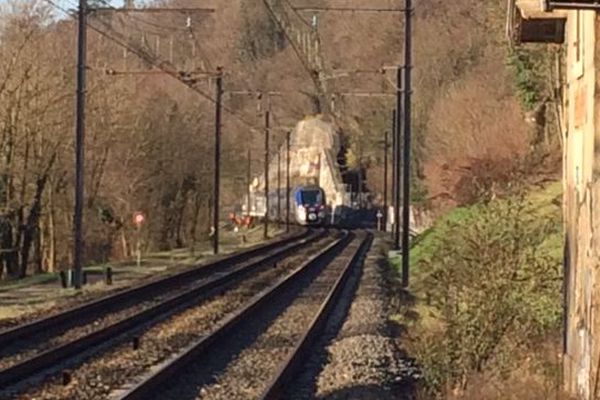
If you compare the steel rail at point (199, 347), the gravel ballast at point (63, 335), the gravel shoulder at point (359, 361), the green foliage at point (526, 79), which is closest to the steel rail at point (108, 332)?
the gravel ballast at point (63, 335)

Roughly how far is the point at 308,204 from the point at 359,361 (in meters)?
73.9

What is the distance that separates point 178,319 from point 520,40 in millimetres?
11862

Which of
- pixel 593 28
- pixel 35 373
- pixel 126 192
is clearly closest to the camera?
pixel 593 28

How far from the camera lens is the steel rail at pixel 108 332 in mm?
15398

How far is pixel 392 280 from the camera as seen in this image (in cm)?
3512

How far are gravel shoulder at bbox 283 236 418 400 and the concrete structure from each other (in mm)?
2987

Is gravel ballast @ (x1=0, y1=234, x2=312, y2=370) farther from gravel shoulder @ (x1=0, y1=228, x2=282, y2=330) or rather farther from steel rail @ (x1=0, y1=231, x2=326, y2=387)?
gravel shoulder @ (x1=0, y1=228, x2=282, y2=330)

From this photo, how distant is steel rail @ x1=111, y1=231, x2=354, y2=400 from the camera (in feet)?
44.9

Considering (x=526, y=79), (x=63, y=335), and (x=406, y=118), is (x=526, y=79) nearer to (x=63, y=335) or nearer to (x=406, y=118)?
(x=406, y=118)

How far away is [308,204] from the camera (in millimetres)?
90875

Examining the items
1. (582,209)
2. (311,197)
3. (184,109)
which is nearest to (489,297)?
(582,209)

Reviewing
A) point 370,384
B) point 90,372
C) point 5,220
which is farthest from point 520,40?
point 5,220

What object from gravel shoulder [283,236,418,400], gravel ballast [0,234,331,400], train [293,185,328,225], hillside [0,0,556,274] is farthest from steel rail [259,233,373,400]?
train [293,185,328,225]

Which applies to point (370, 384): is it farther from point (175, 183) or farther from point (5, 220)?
point (175, 183)
